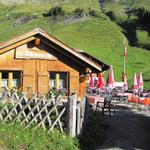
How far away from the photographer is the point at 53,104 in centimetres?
1741

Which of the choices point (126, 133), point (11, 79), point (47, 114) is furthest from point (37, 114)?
point (11, 79)

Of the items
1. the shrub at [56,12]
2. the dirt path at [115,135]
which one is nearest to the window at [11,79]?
the dirt path at [115,135]

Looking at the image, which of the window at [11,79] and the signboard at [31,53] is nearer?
the signboard at [31,53]

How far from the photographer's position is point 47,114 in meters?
16.9

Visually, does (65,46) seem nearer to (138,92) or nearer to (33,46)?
(33,46)

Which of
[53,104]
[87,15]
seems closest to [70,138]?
[53,104]

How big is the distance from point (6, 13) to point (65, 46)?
159 metres

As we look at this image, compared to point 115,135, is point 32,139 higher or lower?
higher

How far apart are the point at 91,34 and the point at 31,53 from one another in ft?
369

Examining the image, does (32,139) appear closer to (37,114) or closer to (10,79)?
(37,114)

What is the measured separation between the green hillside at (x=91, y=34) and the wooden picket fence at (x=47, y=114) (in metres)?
63.0

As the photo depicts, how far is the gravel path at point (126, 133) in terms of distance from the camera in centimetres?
1808

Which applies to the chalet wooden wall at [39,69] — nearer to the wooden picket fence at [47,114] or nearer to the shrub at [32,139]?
the wooden picket fence at [47,114]

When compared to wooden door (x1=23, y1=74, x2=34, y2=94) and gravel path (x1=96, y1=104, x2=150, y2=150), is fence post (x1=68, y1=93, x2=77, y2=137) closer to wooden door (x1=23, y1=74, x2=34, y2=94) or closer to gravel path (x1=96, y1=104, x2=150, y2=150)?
gravel path (x1=96, y1=104, x2=150, y2=150)
